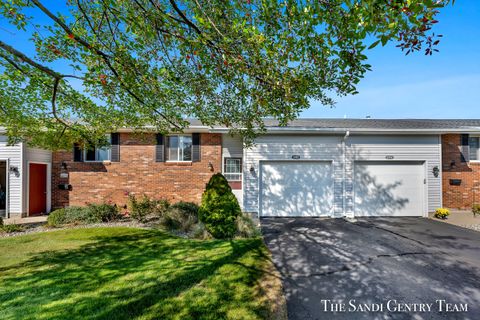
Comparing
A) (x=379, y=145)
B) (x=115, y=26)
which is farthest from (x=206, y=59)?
(x=379, y=145)

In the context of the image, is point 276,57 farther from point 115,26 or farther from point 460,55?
point 460,55

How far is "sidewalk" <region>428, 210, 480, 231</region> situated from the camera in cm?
767

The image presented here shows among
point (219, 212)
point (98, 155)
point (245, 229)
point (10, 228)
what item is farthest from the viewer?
point (98, 155)

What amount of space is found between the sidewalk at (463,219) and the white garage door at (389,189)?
3.06 ft

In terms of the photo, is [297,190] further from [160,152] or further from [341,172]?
[160,152]

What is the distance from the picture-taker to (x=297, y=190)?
30.1ft

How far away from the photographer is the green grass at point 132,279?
306 cm

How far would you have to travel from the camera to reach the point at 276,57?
12.0 feet

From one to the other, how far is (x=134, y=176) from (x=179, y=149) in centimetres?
234

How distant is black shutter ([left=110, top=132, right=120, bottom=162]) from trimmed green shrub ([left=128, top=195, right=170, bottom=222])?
1888 mm

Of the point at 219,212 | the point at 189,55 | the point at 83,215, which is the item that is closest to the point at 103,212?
the point at 83,215

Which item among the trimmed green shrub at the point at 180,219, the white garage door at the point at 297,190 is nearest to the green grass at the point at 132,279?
the trimmed green shrub at the point at 180,219

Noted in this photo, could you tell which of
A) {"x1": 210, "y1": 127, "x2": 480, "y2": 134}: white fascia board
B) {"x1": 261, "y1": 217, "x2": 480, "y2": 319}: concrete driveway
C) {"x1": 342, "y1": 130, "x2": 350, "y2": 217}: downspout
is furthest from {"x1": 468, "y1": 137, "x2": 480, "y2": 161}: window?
{"x1": 342, "y1": 130, "x2": 350, "y2": 217}: downspout

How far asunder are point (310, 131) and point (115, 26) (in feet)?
23.7
